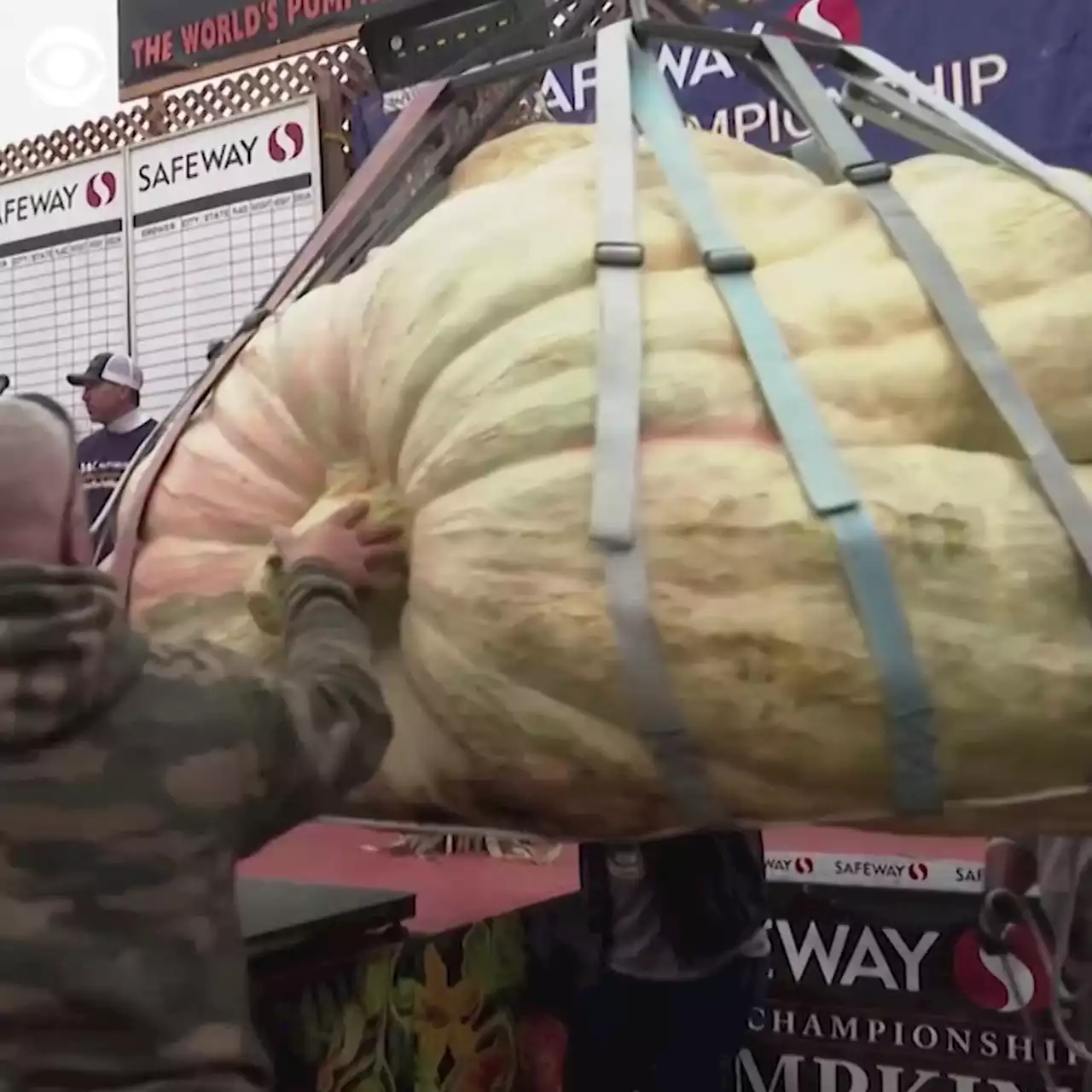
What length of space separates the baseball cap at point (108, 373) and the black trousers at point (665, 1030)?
1.62 meters

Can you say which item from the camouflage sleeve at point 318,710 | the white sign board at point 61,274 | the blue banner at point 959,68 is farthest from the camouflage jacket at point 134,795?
the white sign board at point 61,274

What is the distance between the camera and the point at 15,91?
126 inches

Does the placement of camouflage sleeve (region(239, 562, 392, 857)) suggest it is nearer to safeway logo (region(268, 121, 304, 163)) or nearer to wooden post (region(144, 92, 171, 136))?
safeway logo (region(268, 121, 304, 163))

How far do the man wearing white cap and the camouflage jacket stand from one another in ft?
6.62

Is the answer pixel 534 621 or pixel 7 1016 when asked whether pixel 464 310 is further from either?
pixel 7 1016

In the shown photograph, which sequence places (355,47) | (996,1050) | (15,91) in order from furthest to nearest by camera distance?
(15,91) < (355,47) < (996,1050)

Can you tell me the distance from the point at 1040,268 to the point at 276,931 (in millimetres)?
960

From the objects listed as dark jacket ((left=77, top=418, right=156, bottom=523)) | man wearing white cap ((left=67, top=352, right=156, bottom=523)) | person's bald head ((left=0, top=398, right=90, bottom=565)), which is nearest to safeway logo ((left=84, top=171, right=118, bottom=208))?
man wearing white cap ((left=67, top=352, right=156, bottom=523))

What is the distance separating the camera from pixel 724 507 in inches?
23.9

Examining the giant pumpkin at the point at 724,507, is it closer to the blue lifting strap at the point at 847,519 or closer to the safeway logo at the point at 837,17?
the blue lifting strap at the point at 847,519

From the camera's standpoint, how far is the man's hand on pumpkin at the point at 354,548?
0.73 meters

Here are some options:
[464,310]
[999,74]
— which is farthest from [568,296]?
[999,74]

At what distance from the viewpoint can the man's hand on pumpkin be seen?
726mm

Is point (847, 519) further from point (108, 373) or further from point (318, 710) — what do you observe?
point (108, 373)
